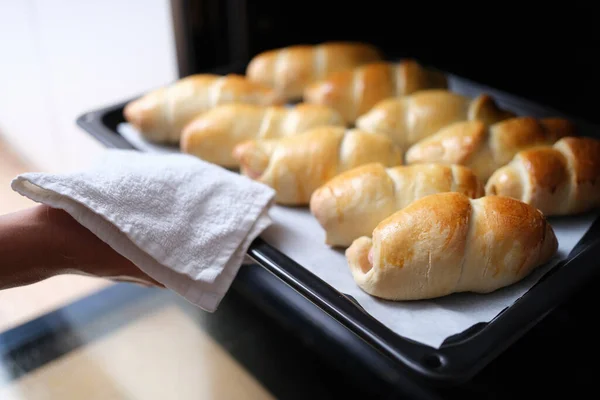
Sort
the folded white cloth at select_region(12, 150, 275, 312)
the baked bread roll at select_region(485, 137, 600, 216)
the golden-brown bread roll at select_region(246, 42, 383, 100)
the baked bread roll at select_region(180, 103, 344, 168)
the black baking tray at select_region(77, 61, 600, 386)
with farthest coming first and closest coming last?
the golden-brown bread roll at select_region(246, 42, 383, 100), the baked bread roll at select_region(180, 103, 344, 168), the baked bread roll at select_region(485, 137, 600, 216), the folded white cloth at select_region(12, 150, 275, 312), the black baking tray at select_region(77, 61, 600, 386)

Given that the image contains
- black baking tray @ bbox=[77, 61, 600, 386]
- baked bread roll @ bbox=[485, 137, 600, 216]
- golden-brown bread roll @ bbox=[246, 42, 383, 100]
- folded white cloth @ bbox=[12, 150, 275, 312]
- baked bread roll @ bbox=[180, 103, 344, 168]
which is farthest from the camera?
golden-brown bread roll @ bbox=[246, 42, 383, 100]

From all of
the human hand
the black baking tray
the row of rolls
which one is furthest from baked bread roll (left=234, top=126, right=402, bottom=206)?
the human hand

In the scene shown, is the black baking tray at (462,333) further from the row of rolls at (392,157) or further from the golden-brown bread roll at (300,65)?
the golden-brown bread roll at (300,65)

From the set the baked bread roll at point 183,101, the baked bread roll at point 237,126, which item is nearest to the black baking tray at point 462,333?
the baked bread roll at point 237,126

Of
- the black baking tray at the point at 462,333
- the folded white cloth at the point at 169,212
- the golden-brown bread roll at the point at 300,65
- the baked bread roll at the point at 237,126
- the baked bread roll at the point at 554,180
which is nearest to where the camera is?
the black baking tray at the point at 462,333

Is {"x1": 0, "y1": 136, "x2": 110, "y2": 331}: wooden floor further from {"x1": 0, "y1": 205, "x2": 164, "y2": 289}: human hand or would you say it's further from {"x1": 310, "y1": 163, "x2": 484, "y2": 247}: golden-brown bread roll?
{"x1": 310, "y1": 163, "x2": 484, "y2": 247}: golden-brown bread roll

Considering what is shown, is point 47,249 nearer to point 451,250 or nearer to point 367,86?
point 451,250

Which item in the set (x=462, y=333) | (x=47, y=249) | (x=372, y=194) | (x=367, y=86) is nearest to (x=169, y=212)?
(x=47, y=249)

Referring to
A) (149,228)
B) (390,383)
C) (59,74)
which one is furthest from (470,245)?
(59,74)
